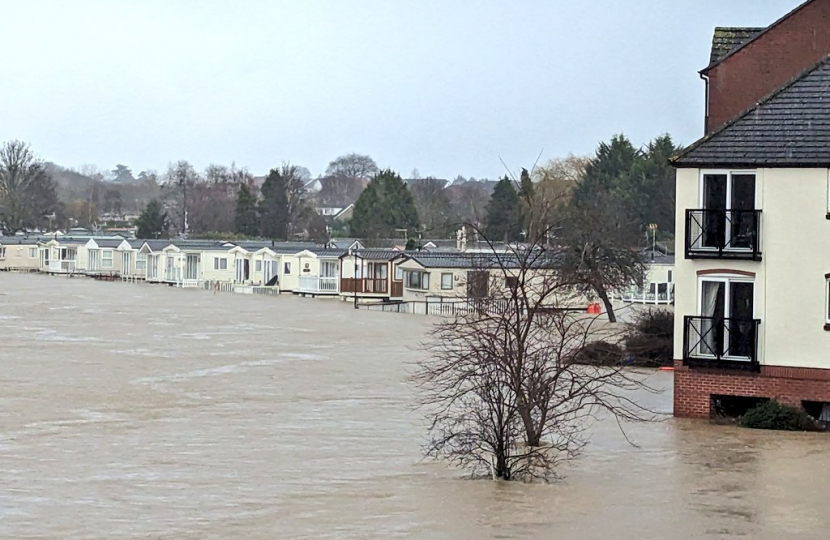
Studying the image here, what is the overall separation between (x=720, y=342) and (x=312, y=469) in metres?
9.11

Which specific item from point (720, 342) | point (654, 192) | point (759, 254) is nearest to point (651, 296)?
point (654, 192)

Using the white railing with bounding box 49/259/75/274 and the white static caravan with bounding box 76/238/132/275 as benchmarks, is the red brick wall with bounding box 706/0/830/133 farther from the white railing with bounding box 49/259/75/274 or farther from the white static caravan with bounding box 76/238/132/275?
the white railing with bounding box 49/259/75/274

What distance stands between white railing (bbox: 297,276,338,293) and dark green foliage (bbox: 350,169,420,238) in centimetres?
2657

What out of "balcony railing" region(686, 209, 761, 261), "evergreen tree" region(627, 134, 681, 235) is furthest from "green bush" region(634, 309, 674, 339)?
"evergreen tree" region(627, 134, 681, 235)

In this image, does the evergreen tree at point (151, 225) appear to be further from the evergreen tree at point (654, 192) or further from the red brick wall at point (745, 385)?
the red brick wall at point (745, 385)

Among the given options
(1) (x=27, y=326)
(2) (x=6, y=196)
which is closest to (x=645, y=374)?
(1) (x=27, y=326)

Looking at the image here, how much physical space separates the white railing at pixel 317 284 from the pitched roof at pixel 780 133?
177ft

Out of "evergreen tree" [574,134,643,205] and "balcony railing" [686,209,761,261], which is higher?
"evergreen tree" [574,134,643,205]

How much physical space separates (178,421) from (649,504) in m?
12.4

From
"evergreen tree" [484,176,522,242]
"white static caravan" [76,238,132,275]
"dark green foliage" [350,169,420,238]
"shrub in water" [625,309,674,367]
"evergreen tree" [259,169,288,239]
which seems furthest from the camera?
"evergreen tree" [259,169,288,239]

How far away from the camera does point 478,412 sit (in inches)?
792

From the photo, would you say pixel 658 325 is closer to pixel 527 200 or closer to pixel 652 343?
pixel 652 343

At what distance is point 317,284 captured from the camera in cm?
8038

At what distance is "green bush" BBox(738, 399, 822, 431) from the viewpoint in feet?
81.5
